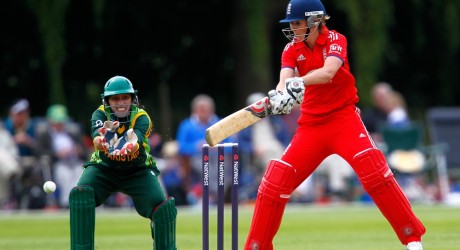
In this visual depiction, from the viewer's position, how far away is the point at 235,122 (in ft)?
21.6

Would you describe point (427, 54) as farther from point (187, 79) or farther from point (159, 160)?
point (159, 160)

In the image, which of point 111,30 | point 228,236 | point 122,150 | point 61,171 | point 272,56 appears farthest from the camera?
point 272,56

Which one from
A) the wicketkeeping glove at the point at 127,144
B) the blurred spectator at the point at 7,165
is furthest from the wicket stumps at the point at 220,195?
the blurred spectator at the point at 7,165

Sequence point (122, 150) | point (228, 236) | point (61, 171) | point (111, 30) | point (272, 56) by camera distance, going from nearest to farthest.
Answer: point (122, 150) → point (228, 236) → point (61, 171) → point (111, 30) → point (272, 56)

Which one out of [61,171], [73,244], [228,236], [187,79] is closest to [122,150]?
[73,244]

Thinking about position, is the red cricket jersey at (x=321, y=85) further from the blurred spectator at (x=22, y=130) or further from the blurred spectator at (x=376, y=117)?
the blurred spectator at (x=22, y=130)

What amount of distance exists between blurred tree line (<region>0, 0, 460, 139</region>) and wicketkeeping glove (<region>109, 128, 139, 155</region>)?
29.5 ft

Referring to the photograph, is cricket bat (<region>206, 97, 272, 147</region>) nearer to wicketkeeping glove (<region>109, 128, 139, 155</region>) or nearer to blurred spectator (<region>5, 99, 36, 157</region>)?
wicketkeeping glove (<region>109, 128, 139, 155</region>)

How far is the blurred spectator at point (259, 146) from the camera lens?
14812 mm

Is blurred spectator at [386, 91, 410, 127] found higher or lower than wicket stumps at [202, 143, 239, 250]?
lower

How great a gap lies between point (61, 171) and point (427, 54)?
7038 mm

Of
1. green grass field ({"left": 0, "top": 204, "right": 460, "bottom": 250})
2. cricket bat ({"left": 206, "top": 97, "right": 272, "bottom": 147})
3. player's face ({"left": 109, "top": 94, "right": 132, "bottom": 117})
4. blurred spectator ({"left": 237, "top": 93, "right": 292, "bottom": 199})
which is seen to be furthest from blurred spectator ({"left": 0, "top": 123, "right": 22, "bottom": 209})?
cricket bat ({"left": 206, "top": 97, "right": 272, "bottom": 147})

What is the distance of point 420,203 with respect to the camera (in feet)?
49.4

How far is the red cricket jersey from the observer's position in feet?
23.5
